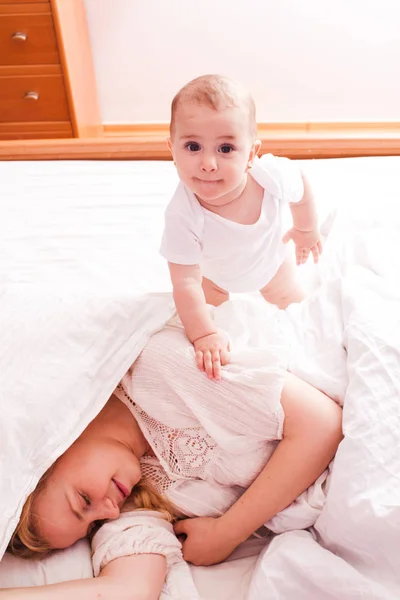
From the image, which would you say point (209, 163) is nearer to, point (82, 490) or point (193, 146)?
point (193, 146)

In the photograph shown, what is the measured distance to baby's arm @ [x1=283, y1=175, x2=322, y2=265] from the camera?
3.74ft

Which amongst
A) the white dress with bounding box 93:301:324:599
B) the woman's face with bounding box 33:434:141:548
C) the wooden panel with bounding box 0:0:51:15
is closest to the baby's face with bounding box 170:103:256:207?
the white dress with bounding box 93:301:324:599

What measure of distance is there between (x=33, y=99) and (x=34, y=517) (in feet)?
6.05

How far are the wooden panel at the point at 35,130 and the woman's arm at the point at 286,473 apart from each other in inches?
70.8

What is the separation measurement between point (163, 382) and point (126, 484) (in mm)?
162

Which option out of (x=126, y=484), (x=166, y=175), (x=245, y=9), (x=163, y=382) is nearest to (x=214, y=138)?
(x=163, y=382)

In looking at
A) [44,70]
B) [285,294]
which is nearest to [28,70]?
[44,70]

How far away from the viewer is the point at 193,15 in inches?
96.7

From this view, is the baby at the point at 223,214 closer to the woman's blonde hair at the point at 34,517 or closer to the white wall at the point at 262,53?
the woman's blonde hair at the point at 34,517

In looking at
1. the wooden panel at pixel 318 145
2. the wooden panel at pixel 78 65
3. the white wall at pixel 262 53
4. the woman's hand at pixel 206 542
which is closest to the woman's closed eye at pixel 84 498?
the woman's hand at pixel 206 542

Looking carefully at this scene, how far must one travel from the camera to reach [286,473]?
883 mm

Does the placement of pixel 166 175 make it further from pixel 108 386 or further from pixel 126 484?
pixel 126 484

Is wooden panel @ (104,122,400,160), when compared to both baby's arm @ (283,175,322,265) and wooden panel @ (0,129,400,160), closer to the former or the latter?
Answer: wooden panel @ (0,129,400,160)

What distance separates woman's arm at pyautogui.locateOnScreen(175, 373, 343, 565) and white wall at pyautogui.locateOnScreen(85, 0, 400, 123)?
6.54 ft
